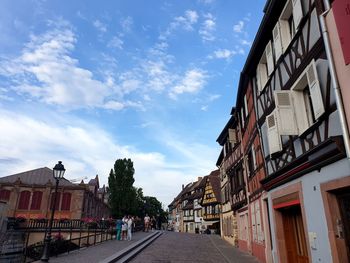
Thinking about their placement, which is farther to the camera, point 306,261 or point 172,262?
point 172,262

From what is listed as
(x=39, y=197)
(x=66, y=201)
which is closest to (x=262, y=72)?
(x=66, y=201)

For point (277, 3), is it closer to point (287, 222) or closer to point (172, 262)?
point (287, 222)

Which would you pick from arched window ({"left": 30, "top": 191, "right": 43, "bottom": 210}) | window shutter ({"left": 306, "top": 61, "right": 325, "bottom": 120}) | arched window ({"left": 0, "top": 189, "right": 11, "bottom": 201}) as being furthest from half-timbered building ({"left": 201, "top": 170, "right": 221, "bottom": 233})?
window shutter ({"left": 306, "top": 61, "right": 325, "bottom": 120})

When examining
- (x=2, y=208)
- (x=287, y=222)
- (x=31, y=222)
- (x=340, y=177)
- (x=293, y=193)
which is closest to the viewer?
(x=340, y=177)

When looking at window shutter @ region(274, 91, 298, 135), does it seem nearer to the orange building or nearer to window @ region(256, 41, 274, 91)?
window @ region(256, 41, 274, 91)

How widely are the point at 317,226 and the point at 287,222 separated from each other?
3.18 metres

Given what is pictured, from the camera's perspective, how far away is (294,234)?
9586 mm

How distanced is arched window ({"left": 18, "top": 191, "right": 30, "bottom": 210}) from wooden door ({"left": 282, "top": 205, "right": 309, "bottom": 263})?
1689 inches

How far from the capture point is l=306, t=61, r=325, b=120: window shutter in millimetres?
6414

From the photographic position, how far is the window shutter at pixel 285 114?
7.88 meters

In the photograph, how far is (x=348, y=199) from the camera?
19.2ft

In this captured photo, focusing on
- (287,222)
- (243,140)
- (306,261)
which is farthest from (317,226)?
(243,140)

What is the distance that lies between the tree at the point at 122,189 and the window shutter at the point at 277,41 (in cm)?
3945

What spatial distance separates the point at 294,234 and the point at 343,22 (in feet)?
22.2
